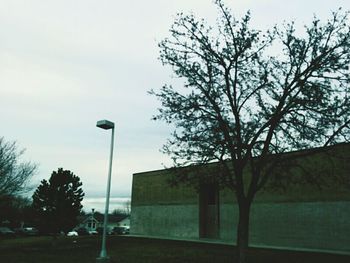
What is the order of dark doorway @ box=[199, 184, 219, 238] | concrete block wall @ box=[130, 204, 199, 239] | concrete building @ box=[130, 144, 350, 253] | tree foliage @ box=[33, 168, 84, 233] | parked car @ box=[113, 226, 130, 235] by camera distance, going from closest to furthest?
concrete building @ box=[130, 144, 350, 253], tree foliage @ box=[33, 168, 84, 233], dark doorway @ box=[199, 184, 219, 238], concrete block wall @ box=[130, 204, 199, 239], parked car @ box=[113, 226, 130, 235]

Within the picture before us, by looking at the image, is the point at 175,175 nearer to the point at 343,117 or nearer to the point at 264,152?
the point at 264,152

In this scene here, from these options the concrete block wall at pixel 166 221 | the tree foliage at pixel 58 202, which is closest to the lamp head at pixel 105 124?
the tree foliage at pixel 58 202

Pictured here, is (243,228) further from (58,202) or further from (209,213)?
(209,213)

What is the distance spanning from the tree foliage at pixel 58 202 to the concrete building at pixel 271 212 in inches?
331

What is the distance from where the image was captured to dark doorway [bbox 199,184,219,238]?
112 ft

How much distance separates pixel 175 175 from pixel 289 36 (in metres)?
7.85

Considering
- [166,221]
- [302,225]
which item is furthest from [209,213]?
[302,225]

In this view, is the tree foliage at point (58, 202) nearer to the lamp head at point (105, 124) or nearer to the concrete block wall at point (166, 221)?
the concrete block wall at point (166, 221)

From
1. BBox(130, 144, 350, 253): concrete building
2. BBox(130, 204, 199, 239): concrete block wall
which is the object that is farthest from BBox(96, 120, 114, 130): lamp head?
BBox(130, 204, 199, 239): concrete block wall

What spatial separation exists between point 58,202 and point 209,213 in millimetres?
13976

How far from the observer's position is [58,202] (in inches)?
1060

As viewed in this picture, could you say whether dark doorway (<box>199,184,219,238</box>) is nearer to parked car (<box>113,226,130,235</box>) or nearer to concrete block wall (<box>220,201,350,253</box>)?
concrete block wall (<box>220,201,350,253</box>)

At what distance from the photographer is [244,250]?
1603cm

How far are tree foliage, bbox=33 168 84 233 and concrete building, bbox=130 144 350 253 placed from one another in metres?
8.40
